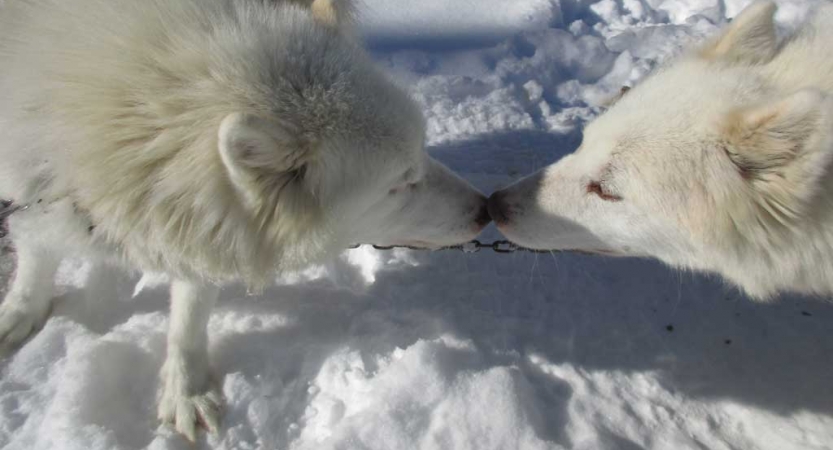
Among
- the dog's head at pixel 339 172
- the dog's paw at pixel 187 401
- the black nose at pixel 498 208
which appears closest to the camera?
the dog's head at pixel 339 172

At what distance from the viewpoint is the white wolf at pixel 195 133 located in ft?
5.46

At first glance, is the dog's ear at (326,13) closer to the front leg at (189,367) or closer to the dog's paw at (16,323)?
the front leg at (189,367)

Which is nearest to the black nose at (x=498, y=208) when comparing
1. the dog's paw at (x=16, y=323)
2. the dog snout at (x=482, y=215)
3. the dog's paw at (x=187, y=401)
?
the dog snout at (x=482, y=215)

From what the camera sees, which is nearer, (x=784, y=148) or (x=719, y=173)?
(x=784, y=148)

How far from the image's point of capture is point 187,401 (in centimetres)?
237

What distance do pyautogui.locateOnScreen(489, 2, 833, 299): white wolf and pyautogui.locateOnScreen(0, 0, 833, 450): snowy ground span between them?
2.18 feet

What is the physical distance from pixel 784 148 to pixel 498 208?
109 centimetres

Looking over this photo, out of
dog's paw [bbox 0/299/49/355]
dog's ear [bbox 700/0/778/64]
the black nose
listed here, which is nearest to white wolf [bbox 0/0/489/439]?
the black nose

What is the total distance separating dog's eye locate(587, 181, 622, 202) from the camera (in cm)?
220

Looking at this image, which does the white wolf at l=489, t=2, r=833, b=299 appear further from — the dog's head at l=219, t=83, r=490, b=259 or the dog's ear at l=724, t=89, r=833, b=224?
the dog's head at l=219, t=83, r=490, b=259

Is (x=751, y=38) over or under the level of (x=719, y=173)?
over

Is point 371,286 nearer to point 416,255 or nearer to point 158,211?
point 416,255

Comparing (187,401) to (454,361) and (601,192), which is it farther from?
(601,192)

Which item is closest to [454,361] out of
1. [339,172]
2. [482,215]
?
[482,215]
